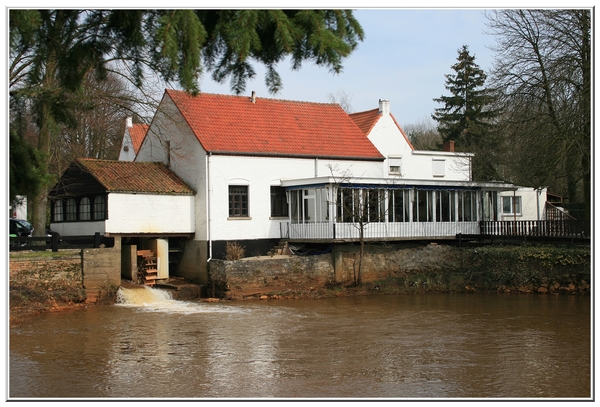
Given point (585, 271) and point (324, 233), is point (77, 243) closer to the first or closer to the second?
point (324, 233)

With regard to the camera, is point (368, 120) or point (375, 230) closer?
point (375, 230)

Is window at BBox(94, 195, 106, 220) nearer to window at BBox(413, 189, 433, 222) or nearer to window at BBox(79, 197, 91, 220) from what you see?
window at BBox(79, 197, 91, 220)

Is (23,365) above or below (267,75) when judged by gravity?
below

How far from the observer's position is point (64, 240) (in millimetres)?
24344

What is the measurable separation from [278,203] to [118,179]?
637 cm

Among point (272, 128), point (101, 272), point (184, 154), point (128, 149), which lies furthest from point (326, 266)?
point (128, 149)

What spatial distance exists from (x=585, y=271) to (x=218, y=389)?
55.7 ft

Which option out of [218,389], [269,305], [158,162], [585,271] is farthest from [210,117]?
[218,389]

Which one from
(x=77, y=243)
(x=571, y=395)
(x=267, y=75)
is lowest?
(x=571, y=395)

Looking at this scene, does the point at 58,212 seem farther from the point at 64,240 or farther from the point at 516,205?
the point at 516,205

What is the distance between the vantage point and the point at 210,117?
2709cm

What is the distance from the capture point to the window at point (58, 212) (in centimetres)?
2721

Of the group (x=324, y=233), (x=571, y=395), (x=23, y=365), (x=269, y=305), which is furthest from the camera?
(x=324, y=233)

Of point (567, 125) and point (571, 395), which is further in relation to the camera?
point (567, 125)
